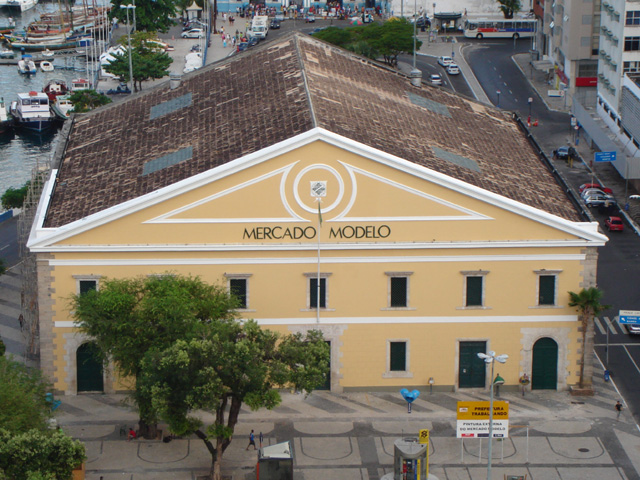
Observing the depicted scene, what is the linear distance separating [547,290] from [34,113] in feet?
405

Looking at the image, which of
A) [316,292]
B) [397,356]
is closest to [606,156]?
[397,356]

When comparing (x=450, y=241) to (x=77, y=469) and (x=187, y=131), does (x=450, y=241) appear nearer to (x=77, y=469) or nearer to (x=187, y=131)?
(x=187, y=131)

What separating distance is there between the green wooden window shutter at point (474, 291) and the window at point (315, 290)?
970cm

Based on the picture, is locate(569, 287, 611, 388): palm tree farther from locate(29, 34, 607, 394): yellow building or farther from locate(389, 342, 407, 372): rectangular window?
locate(389, 342, 407, 372): rectangular window

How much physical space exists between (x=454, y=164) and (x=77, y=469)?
34.1 m

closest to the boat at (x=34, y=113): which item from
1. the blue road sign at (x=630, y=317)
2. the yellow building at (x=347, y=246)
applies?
the yellow building at (x=347, y=246)

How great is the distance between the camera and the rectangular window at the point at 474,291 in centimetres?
8788

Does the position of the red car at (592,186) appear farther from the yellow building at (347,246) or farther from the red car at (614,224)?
the yellow building at (347,246)

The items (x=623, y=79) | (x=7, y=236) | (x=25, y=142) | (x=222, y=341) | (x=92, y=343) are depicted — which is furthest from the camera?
(x=25, y=142)

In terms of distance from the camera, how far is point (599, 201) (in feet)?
447

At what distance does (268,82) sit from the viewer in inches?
4016

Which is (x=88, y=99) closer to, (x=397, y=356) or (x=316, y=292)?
(x=316, y=292)

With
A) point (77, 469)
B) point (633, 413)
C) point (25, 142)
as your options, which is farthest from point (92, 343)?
point (25, 142)

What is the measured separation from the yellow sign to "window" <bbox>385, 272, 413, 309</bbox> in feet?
41.0
